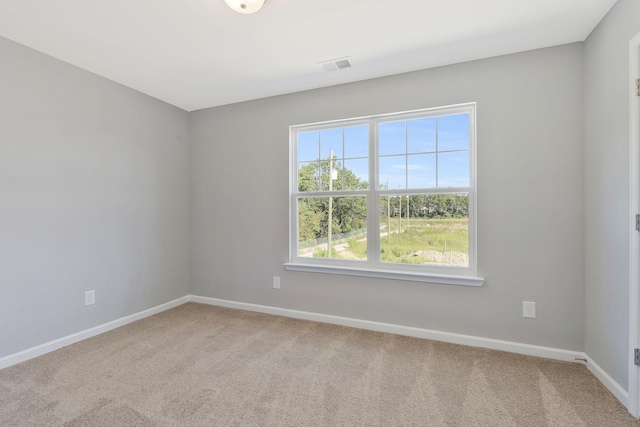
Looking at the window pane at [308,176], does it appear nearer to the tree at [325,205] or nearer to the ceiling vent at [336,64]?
the tree at [325,205]

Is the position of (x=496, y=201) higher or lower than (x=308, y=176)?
lower

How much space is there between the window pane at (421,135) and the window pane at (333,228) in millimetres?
707

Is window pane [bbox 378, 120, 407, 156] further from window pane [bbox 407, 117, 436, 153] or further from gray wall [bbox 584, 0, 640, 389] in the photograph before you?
gray wall [bbox 584, 0, 640, 389]

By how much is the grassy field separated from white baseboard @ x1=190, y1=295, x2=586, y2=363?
635 mm

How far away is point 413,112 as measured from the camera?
2.83m

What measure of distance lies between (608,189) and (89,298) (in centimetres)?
424

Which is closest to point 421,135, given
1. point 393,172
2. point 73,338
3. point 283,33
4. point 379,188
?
point 393,172

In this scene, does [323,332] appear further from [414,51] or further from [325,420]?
[414,51]

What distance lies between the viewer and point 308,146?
3.34 meters

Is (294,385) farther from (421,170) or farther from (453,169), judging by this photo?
(453,169)

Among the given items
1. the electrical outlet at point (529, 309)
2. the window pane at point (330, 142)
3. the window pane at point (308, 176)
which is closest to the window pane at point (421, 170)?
the window pane at point (330, 142)

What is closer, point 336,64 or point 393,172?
point 336,64

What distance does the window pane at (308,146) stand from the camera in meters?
3.31

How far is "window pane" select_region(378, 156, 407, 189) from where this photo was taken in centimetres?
291
